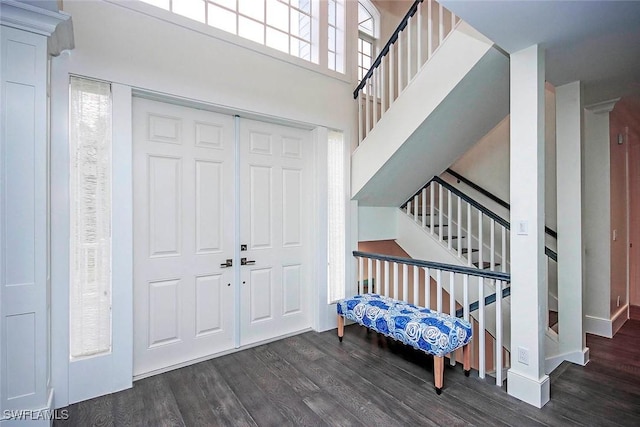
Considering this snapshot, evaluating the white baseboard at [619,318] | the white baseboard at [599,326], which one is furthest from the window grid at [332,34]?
the white baseboard at [619,318]

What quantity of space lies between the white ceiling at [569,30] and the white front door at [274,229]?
6.31 feet

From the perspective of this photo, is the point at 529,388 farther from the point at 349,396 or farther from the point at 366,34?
the point at 366,34

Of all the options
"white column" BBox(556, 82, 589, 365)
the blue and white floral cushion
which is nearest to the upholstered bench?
the blue and white floral cushion

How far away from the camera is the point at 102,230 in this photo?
7.36 feet

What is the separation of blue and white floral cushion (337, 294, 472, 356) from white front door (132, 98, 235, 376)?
4.03ft

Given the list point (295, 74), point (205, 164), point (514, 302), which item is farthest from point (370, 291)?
point (295, 74)

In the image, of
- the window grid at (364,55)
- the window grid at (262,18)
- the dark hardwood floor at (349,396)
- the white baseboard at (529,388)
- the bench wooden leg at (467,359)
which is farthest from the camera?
the window grid at (364,55)

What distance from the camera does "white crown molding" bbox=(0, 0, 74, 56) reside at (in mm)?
1641

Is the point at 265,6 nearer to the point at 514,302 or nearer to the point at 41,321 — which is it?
the point at 41,321

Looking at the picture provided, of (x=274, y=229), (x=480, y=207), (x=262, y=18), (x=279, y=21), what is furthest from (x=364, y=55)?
(x=274, y=229)

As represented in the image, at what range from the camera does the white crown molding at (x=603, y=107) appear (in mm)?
3168

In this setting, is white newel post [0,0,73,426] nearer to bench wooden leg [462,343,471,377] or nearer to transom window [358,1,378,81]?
bench wooden leg [462,343,471,377]

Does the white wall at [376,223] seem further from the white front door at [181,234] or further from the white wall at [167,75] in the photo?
the white front door at [181,234]

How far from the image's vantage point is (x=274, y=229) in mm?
3178
